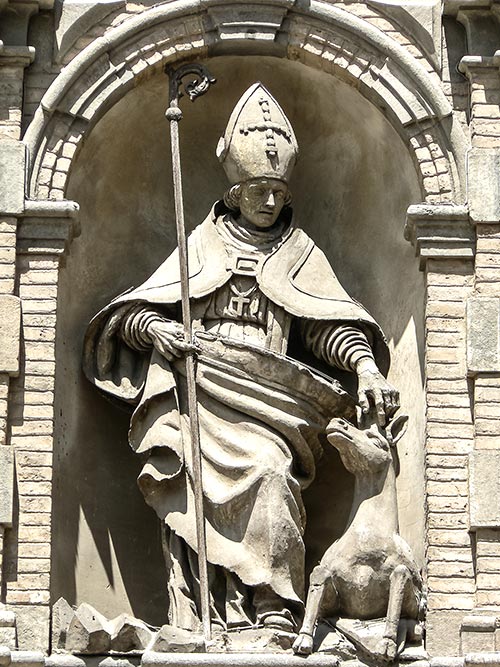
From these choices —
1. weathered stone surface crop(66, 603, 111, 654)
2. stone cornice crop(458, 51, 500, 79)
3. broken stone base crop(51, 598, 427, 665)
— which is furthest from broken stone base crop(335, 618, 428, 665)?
stone cornice crop(458, 51, 500, 79)

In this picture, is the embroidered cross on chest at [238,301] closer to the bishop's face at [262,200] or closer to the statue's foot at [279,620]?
the bishop's face at [262,200]

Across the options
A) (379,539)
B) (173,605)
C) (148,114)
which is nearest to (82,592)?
(173,605)

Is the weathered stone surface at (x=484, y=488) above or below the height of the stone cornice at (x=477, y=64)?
below

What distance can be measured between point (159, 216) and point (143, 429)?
4.52ft

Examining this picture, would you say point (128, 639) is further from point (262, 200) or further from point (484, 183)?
point (484, 183)

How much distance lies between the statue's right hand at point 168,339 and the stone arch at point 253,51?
779 mm

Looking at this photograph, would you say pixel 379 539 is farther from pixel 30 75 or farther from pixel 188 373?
pixel 30 75

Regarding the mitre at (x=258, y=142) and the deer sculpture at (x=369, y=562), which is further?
the mitre at (x=258, y=142)

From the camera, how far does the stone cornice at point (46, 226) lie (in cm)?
1280

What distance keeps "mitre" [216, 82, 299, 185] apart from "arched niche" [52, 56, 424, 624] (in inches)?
14.9

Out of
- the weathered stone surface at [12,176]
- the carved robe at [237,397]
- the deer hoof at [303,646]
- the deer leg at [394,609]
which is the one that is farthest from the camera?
the weathered stone surface at [12,176]

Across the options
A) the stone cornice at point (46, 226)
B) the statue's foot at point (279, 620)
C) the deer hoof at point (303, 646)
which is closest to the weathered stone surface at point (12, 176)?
the stone cornice at point (46, 226)

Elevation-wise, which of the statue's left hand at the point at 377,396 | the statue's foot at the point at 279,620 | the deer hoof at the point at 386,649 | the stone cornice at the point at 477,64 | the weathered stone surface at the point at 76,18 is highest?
the weathered stone surface at the point at 76,18

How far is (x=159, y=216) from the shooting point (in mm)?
13742
